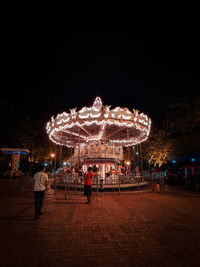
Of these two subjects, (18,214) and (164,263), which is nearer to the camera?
(164,263)

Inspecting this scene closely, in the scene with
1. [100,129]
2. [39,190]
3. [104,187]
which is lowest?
[104,187]

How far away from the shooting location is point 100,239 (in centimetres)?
361

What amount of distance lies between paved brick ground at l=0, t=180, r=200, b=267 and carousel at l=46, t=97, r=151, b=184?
6025mm

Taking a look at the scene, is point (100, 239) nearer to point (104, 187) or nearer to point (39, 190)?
point (39, 190)

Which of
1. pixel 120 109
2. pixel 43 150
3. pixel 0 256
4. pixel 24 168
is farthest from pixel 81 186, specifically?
pixel 24 168

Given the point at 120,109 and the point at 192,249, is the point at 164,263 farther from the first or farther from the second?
the point at 120,109

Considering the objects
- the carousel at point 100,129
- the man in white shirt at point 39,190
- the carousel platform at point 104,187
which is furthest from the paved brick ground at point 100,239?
the carousel at point 100,129

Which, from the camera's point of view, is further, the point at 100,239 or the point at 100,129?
the point at 100,129

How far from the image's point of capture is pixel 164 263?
2.71m

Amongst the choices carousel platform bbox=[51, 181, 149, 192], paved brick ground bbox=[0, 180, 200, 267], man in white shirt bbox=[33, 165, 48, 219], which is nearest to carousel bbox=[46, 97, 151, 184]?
carousel platform bbox=[51, 181, 149, 192]

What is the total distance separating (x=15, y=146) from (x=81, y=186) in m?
20.2

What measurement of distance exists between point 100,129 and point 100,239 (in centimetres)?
1129

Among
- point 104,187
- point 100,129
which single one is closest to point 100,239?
point 104,187

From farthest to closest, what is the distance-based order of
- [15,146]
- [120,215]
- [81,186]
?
[15,146], [81,186], [120,215]
